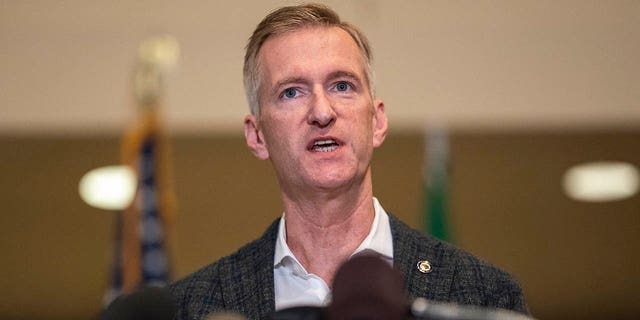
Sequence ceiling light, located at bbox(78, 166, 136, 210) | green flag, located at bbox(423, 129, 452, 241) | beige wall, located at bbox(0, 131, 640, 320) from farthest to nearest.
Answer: beige wall, located at bbox(0, 131, 640, 320) < ceiling light, located at bbox(78, 166, 136, 210) < green flag, located at bbox(423, 129, 452, 241)

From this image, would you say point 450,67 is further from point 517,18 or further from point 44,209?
point 44,209

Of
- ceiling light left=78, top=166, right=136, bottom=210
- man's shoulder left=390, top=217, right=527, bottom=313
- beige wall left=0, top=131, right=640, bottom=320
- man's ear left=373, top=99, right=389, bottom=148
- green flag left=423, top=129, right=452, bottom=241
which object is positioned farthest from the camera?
beige wall left=0, top=131, right=640, bottom=320

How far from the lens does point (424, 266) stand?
2129 millimetres

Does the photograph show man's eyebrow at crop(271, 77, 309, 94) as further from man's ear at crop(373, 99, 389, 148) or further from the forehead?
man's ear at crop(373, 99, 389, 148)

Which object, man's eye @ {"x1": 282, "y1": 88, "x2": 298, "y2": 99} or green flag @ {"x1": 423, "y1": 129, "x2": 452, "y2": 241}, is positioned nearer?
man's eye @ {"x1": 282, "y1": 88, "x2": 298, "y2": 99}

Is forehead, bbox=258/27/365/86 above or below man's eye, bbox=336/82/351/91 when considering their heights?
above

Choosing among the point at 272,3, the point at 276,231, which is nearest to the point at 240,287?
the point at 276,231

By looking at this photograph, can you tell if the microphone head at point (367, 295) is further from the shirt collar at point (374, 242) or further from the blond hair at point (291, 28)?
the blond hair at point (291, 28)

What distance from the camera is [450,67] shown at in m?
7.35

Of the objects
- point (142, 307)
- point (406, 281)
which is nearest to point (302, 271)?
point (406, 281)

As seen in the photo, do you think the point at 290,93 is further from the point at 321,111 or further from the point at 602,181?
the point at 602,181

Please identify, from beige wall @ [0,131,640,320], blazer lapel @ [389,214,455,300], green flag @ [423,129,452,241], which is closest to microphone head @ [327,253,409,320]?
blazer lapel @ [389,214,455,300]

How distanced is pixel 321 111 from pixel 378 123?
30 cm

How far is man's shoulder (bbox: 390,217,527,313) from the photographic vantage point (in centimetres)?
208
